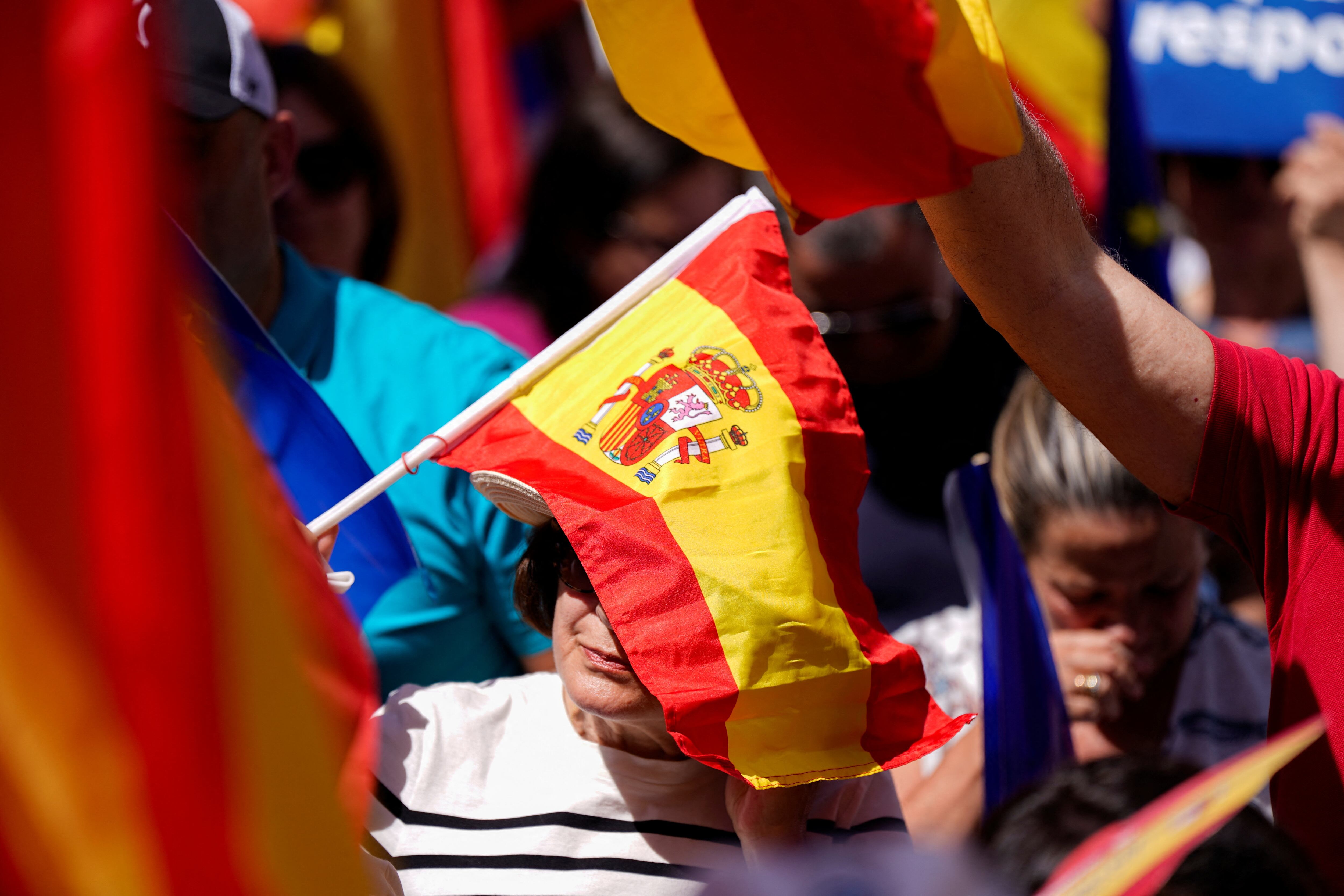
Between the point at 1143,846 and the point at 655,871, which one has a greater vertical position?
the point at 1143,846

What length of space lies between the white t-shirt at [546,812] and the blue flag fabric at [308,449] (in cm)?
20

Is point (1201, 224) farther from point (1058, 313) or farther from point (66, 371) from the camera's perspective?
point (66, 371)

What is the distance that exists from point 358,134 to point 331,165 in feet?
0.33

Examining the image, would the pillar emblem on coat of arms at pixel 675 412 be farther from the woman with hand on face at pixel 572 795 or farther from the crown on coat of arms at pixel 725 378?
the woman with hand on face at pixel 572 795

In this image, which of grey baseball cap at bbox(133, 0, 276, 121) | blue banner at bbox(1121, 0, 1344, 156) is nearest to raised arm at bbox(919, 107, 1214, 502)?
grey baseball cap at bbox(133, 0, 276, 121)

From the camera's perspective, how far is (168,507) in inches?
33.2

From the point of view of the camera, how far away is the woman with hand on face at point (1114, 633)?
1.98 meters

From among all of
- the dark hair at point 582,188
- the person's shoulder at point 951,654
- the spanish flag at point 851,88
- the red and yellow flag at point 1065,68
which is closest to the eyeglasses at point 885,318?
the dark hair at point 582,188

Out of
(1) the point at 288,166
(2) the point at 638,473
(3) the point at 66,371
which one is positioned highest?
(3) the point at 66,371

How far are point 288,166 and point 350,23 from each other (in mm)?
1558

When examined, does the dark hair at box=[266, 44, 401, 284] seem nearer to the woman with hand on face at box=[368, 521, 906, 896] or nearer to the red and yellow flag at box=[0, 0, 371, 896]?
the woman with hand on face at box=[368, 521, 906, 896]

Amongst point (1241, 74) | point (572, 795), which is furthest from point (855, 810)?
point (1241, 74)

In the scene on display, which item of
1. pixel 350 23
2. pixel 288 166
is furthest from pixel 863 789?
pixel 350 23

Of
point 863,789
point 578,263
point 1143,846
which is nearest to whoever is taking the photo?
point 1143,846
